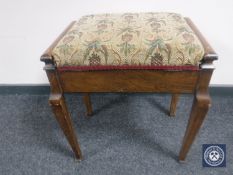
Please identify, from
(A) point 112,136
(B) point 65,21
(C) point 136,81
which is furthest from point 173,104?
(B) point 65,21

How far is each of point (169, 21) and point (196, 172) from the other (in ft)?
1.81

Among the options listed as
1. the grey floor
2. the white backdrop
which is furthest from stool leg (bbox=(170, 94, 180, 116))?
the white backdrop

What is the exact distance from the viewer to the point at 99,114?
45.8 inches

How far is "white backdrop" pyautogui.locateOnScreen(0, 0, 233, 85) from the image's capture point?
98 centimetres

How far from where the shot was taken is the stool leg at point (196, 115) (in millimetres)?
641

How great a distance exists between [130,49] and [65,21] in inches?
22.0

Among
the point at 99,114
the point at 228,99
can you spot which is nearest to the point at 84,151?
the point at 99,114

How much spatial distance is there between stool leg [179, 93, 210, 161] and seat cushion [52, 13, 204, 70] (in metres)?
0.10

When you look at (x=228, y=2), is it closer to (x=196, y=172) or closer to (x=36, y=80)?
(x=196, y=172)

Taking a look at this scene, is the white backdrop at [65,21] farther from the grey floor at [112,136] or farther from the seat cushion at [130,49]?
the seat cushion at [130,49]

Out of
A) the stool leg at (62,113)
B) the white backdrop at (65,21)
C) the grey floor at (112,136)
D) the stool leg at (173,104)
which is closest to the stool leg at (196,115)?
the grey floor at (112,136)

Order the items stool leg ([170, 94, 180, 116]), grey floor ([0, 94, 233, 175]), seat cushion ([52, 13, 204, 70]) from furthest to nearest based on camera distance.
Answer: stool leg ([170, 94, 180, 116]) → grey floor ([0, 94, 233, 175]) → seat cushion ([52, 13, 204, 70])

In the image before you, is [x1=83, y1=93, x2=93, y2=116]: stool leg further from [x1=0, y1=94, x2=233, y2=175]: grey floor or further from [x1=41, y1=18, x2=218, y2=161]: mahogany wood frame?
[x1=41, y1=18, x2=218, y2=161]: mahogany wood frame

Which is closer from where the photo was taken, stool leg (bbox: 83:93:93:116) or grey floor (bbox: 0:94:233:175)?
grey floor (bbox: 0:94:233:175)
